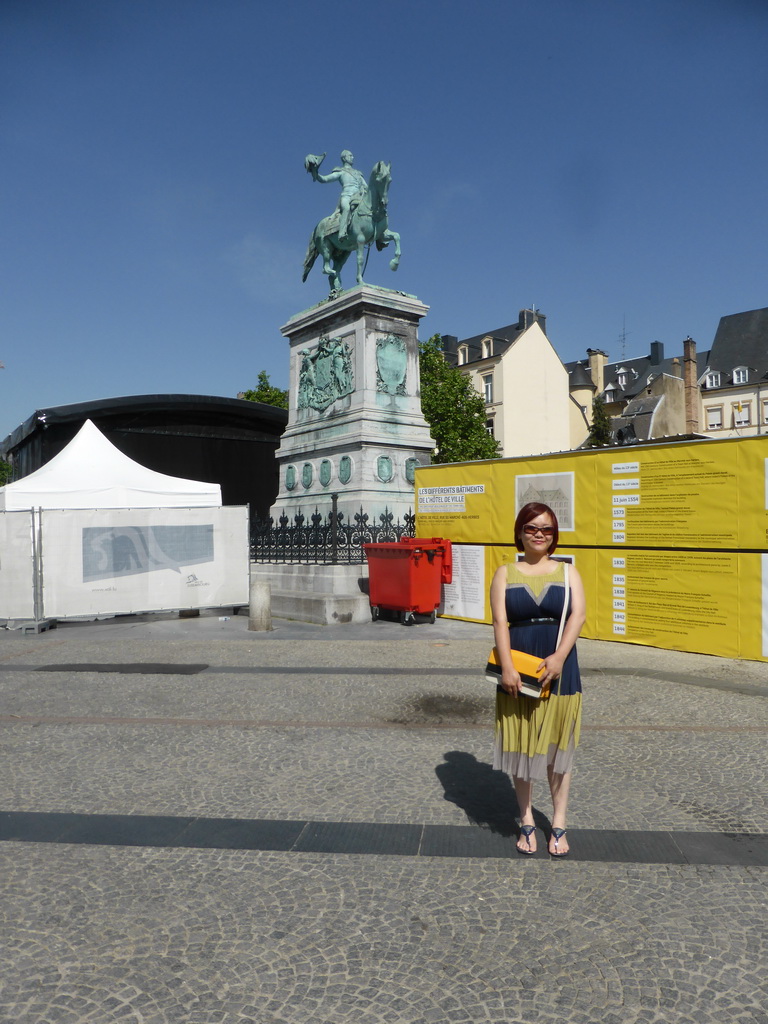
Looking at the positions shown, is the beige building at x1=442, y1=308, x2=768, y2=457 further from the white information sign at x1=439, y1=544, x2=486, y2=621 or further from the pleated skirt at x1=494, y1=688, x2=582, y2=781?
the pleated skirt at x1=494, y1=688, x2=582, y2=781

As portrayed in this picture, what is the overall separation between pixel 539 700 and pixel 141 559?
1061cm

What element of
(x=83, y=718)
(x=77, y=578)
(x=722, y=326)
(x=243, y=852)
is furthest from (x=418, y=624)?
(x=722, y=326)

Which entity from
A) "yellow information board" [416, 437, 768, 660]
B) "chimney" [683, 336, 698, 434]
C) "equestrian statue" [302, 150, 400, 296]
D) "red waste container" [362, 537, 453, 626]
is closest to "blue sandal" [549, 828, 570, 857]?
"yellow information board" [416, 437, 768, 660]

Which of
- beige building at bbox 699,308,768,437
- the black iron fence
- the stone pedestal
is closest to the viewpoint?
the black iron fence

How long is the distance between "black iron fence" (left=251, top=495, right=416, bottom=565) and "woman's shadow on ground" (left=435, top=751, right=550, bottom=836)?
792cm

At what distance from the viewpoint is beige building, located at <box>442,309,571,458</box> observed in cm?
5797

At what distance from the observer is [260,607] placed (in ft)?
38.1

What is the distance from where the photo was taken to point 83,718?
20.9ft

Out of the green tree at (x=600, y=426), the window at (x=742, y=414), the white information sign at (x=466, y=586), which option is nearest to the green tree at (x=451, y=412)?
the green tree at (x=600, y=426)

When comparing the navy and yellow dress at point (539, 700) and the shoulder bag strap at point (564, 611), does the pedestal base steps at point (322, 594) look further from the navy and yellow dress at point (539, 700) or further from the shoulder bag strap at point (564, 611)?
the shoulder bag strap at point (564, 611)

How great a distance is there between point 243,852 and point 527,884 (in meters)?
1.38

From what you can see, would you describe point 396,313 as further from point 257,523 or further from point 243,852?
point 243,852

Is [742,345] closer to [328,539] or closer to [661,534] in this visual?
[328,539]

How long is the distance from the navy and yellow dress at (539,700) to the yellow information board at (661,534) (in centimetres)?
624
